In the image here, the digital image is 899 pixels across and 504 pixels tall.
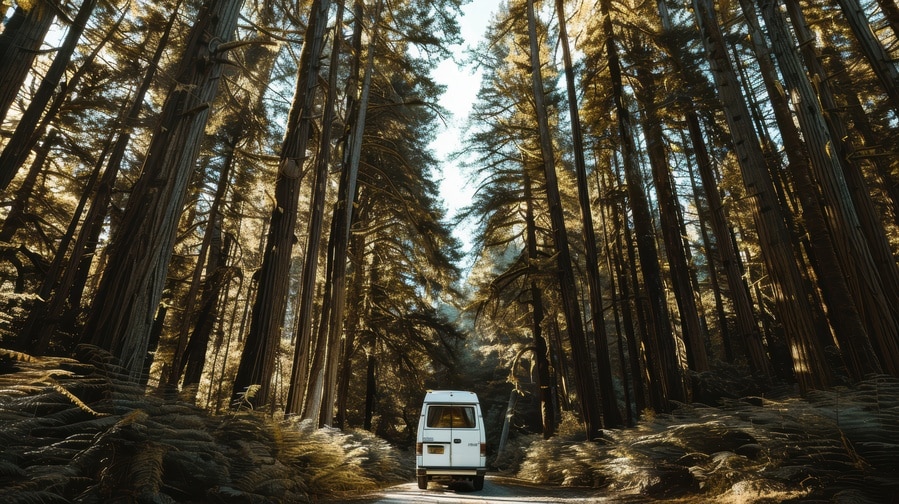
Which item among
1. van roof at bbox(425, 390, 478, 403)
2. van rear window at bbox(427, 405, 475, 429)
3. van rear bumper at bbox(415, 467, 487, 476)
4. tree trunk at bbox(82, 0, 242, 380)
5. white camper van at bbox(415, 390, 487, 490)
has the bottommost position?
van rear bumper at bbox(415, 467, 487, 476)

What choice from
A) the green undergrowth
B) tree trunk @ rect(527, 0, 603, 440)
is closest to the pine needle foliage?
the green undergrowth

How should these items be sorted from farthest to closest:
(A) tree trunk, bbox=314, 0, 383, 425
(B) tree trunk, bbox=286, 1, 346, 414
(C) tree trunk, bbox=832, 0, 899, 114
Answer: (A) tree trunk, bbox=314, 0, 383, 425
(B) tree trunk, bbox=286, 1, 346, 414
(C) tree trunk, bbox=832, 0, 899, 114

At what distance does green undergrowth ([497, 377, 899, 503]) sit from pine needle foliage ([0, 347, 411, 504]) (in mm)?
4491

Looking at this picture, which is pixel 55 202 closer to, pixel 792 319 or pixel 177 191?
pixel 177 191

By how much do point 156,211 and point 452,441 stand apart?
6960 millimetres

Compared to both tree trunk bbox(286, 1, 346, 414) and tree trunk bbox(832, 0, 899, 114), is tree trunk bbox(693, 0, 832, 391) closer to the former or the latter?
tree trunk bbox(832, 0, 899, 114)

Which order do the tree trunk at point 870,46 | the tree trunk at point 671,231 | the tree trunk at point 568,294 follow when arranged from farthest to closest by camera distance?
1. the tree trunk at point 671,231
2. the tree trunk at point 568,294
3. the tree trunk at point 870,46

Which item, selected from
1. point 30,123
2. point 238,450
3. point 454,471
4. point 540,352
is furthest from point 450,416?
point 30,123

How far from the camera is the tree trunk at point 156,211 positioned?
420cm

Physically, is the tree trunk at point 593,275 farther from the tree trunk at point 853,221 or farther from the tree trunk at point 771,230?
the tree trunk at point 853,221

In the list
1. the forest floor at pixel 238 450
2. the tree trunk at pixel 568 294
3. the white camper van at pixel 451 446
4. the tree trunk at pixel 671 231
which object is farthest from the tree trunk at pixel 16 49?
the tree trunk at pixel 671 231

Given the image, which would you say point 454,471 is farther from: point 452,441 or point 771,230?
point 771,230

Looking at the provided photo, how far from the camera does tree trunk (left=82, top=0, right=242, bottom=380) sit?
165 inches

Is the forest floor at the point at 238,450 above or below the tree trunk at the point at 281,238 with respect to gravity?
below
